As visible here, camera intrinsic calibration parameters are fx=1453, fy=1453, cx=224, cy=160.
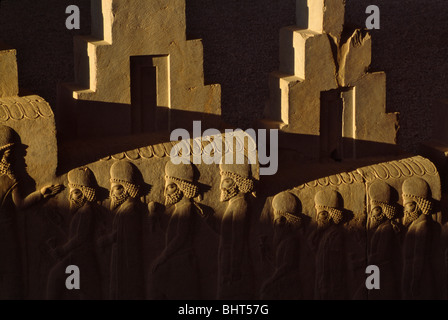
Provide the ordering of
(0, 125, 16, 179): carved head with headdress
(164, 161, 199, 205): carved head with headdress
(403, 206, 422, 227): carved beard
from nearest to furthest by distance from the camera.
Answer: (0, 125, 16, 179): carved head with headdress → (164, 161, 199, 205): carved head with headdress → (403, 206, 422, 227): carved beard

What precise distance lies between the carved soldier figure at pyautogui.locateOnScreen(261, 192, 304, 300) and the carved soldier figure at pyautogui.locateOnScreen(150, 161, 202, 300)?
618mm

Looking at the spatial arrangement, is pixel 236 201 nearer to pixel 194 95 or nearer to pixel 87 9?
pixel 194 95

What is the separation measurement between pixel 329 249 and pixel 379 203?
0.54m

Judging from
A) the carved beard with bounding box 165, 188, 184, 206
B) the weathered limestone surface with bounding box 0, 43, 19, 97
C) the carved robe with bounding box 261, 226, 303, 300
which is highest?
the weathered limestone surface with bounding box 0, 43, 19, 97

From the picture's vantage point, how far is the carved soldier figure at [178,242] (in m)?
11.0

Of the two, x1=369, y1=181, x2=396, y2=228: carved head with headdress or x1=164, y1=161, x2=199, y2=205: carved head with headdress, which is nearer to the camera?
x1=164, y1=161, x2=199, y2=205: carved head with headdress

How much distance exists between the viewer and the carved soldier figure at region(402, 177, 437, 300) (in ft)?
38.0

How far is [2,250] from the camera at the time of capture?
35.0 ft

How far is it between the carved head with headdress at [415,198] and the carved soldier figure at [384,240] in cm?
12

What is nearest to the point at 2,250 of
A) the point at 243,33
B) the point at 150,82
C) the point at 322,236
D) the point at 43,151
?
the point at 43,151

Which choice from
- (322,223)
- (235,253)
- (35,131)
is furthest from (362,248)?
(35,131)

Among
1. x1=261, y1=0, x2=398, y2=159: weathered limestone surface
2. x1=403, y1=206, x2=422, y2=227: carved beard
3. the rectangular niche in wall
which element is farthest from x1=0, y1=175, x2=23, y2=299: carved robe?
x1=403, y1=206, x2=422, y2=227: carved beard

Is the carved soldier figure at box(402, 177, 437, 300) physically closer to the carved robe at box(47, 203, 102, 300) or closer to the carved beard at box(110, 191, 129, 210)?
the carved beard at box(110, 191, 129, 210)

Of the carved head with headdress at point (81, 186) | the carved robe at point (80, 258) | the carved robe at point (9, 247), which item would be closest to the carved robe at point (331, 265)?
the carved robe at point (80, 258)
